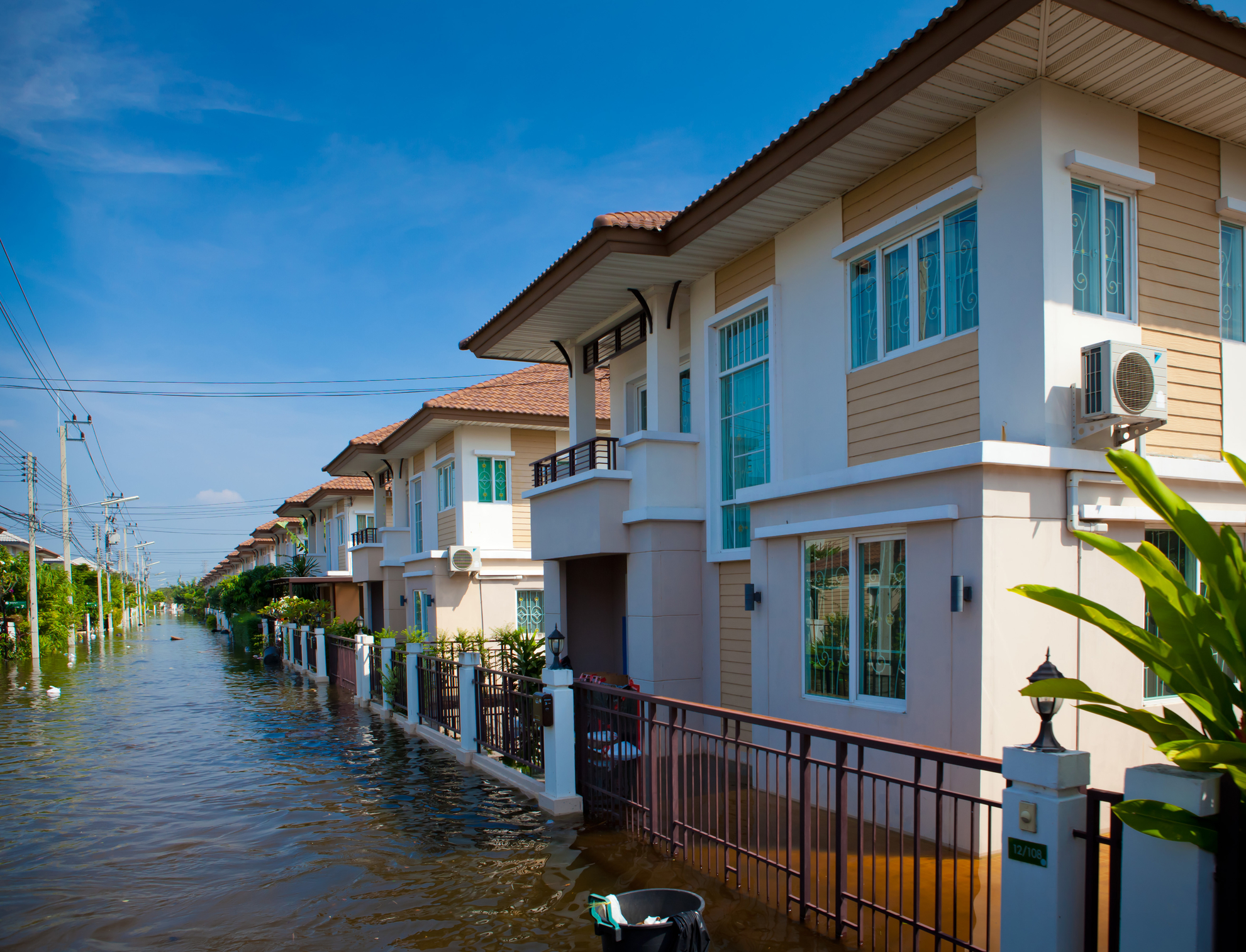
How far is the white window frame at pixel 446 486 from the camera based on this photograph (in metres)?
20.5

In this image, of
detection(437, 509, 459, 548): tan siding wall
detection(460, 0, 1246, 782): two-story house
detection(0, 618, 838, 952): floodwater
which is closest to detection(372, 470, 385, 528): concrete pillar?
detection(437, 509, 459, 548): tan siding wall

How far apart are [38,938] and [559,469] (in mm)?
9852

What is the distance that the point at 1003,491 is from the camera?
21.6 ft

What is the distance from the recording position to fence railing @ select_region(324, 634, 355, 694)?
65.2 ft

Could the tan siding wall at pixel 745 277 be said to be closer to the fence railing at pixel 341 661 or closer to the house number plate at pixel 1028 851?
the house number plate at pixel 1028 851

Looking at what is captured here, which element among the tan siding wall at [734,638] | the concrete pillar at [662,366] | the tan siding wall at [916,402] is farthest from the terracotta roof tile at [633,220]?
the tan siding wall at [734,638]

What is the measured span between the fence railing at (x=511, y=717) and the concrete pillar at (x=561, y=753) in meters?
0.27

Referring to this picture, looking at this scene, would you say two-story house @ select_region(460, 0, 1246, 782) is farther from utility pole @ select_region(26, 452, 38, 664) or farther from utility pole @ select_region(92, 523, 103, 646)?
utility pole @ select_region(92, 523, 103, 646)

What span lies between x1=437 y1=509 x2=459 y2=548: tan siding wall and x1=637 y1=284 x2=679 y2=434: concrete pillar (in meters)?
9.02

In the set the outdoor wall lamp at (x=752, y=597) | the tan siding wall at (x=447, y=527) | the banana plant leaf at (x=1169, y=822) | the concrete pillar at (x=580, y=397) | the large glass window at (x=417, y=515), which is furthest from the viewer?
the large glass window at (x=417, y=515)

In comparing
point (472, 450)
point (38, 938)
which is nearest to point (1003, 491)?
point (38, 938)

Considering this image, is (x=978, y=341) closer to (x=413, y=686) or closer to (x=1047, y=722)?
(x=1047, y=722)

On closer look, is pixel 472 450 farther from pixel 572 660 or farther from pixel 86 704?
pixel 86 704

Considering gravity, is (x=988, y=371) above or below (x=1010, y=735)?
above
